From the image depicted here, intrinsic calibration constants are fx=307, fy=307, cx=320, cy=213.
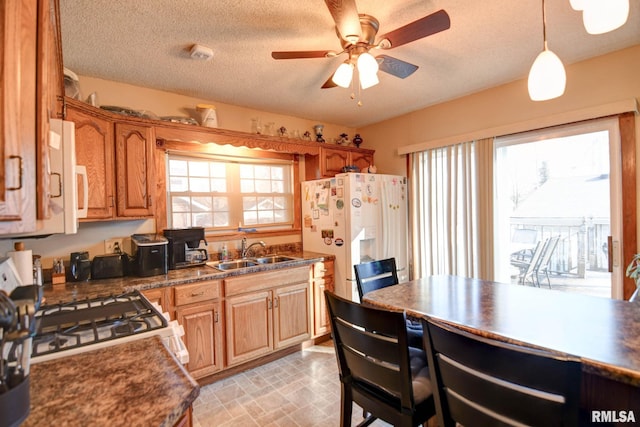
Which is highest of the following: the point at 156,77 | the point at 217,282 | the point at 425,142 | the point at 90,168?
the point at 156,77

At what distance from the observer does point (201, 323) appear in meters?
2.43

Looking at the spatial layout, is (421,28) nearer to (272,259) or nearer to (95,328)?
(95,328)

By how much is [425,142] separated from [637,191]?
1774 millimetres

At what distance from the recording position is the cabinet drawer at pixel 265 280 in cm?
258

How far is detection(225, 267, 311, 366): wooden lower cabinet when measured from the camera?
8.50ft

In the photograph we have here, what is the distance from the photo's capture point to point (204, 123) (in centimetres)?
287

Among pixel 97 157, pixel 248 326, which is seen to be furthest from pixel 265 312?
pixel 97 157

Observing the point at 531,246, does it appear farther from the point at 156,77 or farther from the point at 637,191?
the point at 156,77

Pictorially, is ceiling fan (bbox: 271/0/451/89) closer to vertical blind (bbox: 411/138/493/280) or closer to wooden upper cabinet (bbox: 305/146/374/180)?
vertical blind (bbox: 411/138/493/280)

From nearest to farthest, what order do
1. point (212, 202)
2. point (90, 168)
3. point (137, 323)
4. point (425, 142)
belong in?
point (137, 323) → point (90, 168) → point (212, 202) → point (425, 142)

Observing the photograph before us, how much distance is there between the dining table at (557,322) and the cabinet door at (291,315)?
1.31 metres

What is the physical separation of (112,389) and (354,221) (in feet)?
8.03

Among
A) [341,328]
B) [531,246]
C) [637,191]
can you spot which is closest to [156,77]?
[341,328]

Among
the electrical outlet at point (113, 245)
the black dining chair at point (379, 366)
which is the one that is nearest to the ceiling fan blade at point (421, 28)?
the black dining chair at point (379, 366)
